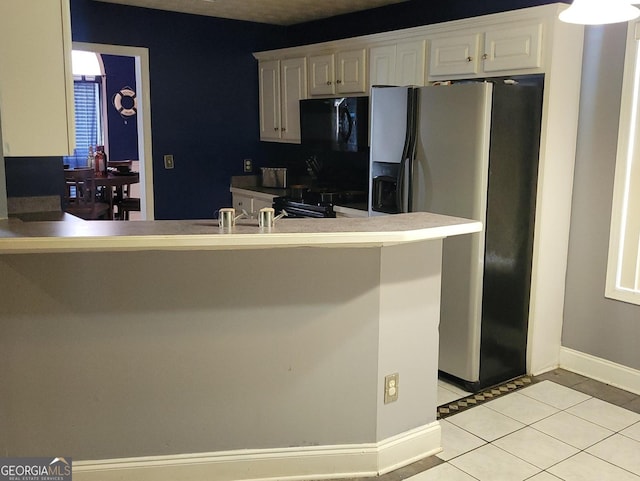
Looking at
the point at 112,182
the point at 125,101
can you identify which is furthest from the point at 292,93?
the point at 125,101

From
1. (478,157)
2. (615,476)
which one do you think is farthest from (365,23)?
(615,476)

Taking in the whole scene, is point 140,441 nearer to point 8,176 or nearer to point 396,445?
point 396,445

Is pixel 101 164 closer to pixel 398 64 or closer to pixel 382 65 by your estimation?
pixel 382 65

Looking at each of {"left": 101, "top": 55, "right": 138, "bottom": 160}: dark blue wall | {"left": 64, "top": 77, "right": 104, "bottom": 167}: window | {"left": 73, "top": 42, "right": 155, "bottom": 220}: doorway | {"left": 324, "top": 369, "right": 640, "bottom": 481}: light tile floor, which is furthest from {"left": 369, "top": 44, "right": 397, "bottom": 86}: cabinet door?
{"left": 64, "top": 77, "right": 104, "bottom": 167}: window

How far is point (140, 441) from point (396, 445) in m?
1.05

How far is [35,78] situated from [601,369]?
329 centimetres

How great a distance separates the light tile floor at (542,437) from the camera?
2.53m

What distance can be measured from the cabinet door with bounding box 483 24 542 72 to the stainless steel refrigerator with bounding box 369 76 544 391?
11 cm

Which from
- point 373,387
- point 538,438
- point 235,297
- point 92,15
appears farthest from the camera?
point 92,15

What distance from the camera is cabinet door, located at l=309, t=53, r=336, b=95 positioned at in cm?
479

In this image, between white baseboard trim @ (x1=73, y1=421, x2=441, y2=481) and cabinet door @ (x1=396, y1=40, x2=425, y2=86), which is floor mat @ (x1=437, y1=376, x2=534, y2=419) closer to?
white baseboard trim @ (x1=73, y1=421, x2=441, y2=481)

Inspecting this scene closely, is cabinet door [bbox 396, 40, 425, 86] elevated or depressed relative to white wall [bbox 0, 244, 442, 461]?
elevated

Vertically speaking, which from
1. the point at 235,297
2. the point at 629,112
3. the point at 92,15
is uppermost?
the point at 92,15

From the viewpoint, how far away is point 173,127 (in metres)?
5.27
